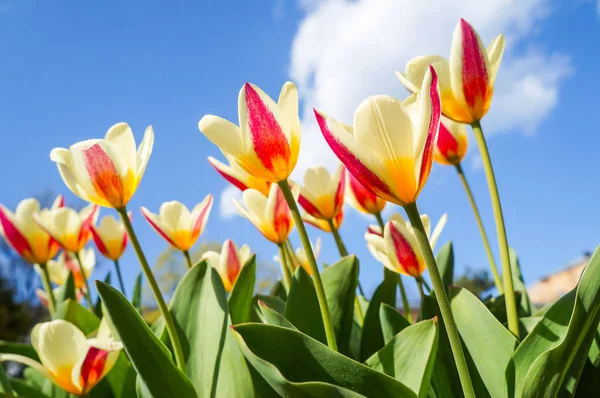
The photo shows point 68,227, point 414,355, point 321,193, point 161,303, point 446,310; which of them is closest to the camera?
point 446,310

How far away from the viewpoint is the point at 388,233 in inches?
43.0

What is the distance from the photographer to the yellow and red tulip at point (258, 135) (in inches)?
32.4

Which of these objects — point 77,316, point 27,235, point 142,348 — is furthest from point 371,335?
point 27,235

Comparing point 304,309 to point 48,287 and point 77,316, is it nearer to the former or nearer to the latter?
point 77,316

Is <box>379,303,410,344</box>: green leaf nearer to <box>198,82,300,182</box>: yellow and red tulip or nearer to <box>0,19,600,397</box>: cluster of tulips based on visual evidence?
<box>0,19,600,397</box>: cluster of tulips

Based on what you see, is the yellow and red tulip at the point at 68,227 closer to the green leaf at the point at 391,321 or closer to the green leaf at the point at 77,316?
the green leaf at the point at 77,316

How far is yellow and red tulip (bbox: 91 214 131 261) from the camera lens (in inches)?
66.4

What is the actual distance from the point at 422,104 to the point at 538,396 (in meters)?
0.43

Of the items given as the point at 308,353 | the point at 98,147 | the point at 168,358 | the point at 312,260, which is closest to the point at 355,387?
the point at 308,353

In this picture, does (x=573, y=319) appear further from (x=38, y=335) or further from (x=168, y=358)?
(x=38, y=335)

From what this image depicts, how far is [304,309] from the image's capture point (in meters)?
1.04

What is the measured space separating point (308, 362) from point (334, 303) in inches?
16.0

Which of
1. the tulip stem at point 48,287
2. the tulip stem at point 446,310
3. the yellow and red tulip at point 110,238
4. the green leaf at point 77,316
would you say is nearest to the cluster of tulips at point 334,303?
the tulip stem at point 446,310

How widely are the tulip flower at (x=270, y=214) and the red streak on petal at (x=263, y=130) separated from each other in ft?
1.01
